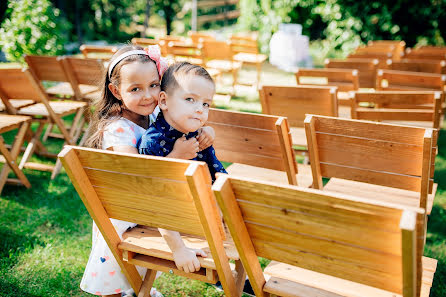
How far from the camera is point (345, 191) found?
277 centimetres

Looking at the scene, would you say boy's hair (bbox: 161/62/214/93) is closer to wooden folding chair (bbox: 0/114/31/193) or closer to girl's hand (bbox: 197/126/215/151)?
girl's hand (bbox: 197/126/215/151)

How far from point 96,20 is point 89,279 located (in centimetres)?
1526

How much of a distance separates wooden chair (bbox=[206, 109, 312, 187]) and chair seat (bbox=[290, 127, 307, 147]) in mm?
949

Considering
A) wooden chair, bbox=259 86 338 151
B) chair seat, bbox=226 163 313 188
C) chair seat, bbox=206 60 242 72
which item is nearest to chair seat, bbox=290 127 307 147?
wooden chair, bbox=259 86 338 151

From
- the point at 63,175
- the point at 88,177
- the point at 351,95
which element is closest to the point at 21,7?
the point at 63,175

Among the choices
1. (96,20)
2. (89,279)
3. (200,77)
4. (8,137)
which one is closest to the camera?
(200,77)

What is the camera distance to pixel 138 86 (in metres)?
1.99

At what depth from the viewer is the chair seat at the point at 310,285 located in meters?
1.58

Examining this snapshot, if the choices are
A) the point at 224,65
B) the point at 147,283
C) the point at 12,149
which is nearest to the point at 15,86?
the point at 12,149

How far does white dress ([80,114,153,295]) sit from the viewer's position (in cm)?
197

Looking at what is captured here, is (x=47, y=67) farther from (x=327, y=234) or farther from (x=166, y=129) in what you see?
(x=327, y=234)

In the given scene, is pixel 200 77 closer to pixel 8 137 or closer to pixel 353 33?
pixel 8 137

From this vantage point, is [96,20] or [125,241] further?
[96,20]

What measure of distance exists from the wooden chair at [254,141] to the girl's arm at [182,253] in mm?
987
